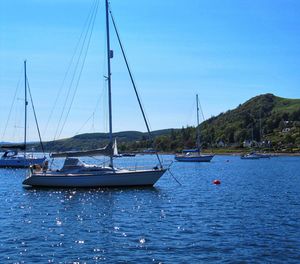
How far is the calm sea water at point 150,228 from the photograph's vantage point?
22.5 m

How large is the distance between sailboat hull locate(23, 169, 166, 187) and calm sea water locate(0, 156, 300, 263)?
9.71 feet

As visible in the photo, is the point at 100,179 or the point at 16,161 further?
the point at 16,161

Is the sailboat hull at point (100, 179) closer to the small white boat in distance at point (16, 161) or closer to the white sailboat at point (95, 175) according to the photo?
the white sailboat at point (95, 175)

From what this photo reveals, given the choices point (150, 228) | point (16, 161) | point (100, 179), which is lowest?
point (150, 228)

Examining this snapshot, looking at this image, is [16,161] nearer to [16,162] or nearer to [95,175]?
[16,162]

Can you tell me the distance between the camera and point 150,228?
2894cm

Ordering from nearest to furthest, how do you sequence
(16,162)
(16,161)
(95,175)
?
(95,175) → (16,161) → (16,162)

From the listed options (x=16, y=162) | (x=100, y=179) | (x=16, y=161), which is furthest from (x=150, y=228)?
(x=16, y=162)

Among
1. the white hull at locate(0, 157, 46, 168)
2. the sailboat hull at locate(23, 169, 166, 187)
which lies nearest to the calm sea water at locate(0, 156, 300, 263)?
the sailboat hull at locate(23, 169, 166, 187)

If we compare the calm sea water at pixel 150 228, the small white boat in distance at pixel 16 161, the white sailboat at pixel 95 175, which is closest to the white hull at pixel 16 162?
the small white boat in distance at pixel 16 161

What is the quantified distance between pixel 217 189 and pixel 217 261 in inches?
1316

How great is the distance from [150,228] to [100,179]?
2251cm

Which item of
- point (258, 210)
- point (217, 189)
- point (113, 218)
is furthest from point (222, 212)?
point (217, 189)

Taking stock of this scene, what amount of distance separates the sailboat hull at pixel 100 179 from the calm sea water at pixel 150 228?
9.71 feet
